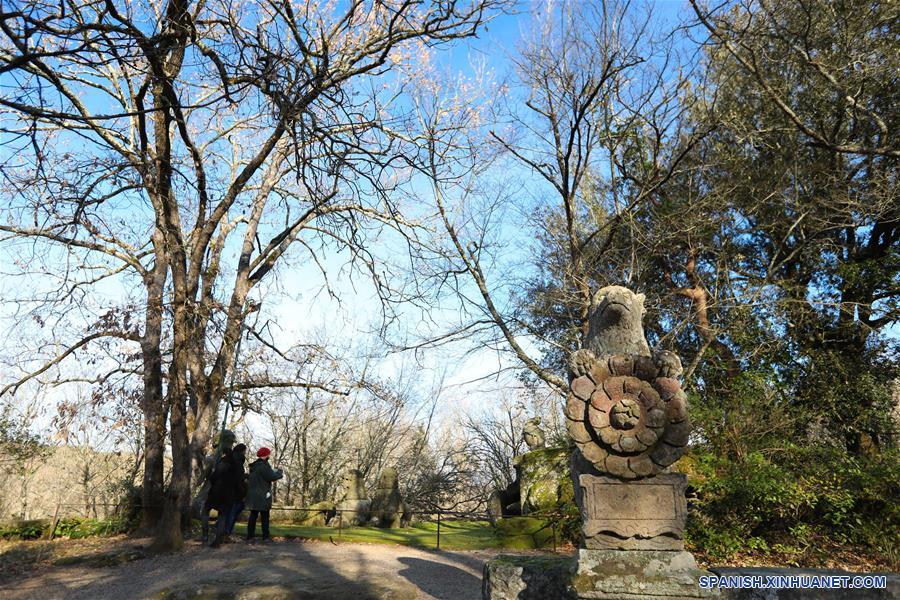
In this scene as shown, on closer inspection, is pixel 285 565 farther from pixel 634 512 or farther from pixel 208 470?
pixel 634 512

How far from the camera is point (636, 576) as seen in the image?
480cm

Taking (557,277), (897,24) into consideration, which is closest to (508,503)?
(557,277)

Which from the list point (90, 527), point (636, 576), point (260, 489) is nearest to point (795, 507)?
point (636, 576)

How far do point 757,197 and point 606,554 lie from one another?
40.0 feet

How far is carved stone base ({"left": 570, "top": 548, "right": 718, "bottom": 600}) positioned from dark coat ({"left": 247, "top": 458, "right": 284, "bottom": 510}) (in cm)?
722

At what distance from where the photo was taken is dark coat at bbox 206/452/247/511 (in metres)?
10.2

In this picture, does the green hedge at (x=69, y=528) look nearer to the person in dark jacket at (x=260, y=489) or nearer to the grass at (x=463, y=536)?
the grass at (x=463, y=536)

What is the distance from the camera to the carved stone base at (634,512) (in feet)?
16.3

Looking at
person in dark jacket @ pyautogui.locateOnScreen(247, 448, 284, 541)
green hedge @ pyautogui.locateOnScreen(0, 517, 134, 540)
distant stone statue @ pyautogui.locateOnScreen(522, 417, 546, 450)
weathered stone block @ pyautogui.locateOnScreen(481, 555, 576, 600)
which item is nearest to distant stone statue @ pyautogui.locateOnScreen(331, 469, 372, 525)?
person in dark jacket @ pyautogui.locateOnScreen(247, 448, 284, 541)

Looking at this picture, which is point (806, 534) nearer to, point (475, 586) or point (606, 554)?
point (475, 586)

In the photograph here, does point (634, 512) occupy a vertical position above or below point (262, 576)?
above

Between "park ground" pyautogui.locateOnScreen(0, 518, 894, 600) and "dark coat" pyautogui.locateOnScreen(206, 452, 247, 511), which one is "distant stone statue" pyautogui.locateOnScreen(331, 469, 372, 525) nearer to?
"park ground" pyautogui.locateOnScreen(0, 518, 894, 600)

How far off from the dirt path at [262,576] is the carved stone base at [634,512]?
9.96ft

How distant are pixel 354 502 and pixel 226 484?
600cm
